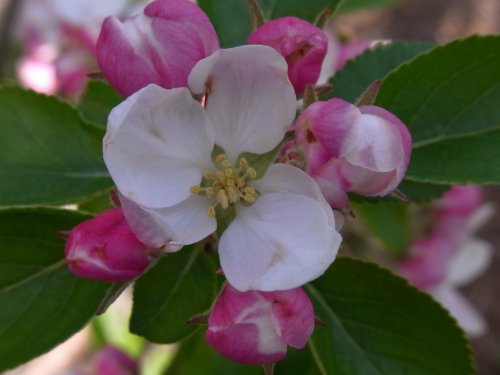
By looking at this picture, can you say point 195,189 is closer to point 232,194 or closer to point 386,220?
point 232,194

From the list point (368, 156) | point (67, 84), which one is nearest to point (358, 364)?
point (368, 156)

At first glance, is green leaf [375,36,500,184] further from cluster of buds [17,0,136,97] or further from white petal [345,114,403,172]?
cluster of buds [17,0,136,97]

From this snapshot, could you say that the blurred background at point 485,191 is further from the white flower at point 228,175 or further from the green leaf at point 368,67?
the white flower at point 228,175

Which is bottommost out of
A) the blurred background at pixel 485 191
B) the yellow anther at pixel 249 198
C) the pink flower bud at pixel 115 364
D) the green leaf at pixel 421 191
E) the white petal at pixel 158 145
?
the blurred background at pixel 485 191

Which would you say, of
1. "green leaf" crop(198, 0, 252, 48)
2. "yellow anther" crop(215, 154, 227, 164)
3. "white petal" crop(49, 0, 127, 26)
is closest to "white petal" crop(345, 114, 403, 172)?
"yellow anther" crop(215, 154, 227, 164)

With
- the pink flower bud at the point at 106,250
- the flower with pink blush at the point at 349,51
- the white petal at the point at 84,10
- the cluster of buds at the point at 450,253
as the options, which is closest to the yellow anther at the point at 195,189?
the pink flower bud at the point at 106,250

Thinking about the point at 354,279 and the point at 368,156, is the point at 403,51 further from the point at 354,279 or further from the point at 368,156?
the point at 368,156
